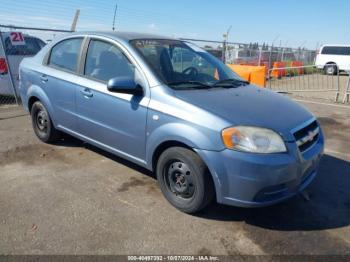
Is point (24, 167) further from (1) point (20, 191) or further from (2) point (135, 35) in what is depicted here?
(2) point (135, 35)

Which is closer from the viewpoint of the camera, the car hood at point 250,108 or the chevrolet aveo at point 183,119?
the chevrolet aveo at point 183,119

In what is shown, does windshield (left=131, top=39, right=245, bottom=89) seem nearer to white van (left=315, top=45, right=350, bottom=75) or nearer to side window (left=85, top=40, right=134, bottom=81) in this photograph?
side window (left=85, top=40, right=134, bottom=81)

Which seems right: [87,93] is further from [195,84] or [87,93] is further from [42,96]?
[195,84]

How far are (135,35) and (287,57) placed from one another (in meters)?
22.7

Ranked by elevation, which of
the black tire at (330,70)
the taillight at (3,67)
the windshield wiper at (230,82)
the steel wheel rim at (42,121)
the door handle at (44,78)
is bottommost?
the black tire at (330,70)

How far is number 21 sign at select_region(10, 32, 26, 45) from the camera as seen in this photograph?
27.7ft

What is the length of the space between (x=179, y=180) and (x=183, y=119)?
2.08 ft

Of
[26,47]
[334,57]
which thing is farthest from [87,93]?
[334,57]

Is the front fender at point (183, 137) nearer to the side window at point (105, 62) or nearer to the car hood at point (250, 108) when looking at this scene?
the car hood at point (250, 108)

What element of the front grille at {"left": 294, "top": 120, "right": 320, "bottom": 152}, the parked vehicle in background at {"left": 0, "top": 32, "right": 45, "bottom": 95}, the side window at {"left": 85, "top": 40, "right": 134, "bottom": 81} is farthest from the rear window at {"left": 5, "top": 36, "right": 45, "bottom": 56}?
the front grille at {"left": 294, "top": 120, "right": 320, "bottom": 152}

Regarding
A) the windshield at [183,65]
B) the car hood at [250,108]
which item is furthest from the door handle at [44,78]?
the car hood at [250,108]

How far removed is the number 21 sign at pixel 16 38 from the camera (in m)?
8.44

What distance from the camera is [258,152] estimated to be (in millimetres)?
2980

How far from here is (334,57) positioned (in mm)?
23672
